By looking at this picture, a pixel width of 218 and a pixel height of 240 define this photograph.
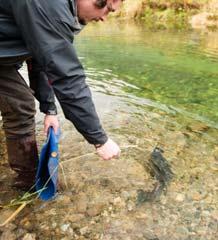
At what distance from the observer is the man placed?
2.31m

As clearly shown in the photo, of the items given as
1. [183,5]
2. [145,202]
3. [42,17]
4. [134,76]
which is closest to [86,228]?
[145,202]

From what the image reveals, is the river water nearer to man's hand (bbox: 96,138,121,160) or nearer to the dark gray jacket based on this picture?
man's hand (bbox: 96,138,121,160)

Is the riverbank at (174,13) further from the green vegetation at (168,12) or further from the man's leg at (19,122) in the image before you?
the man's leg at (19,122)

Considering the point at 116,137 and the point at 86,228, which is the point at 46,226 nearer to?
the point at 86,228

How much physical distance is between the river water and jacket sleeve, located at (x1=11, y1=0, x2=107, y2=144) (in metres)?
0.99

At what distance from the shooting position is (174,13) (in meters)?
19.7

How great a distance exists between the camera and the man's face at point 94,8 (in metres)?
2.62

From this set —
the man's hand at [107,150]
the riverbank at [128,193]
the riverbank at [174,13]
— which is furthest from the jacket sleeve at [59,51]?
the riverbank at [174,13]

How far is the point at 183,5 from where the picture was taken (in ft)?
64.1

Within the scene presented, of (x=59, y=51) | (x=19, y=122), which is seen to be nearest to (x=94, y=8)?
(x=59, y=51)

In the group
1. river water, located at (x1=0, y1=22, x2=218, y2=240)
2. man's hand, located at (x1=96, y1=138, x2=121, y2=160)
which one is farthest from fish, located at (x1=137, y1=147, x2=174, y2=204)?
man's hand, located at (x1=96, y1=138, x2=121, y2=160)

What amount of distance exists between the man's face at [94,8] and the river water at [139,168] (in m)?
1.69

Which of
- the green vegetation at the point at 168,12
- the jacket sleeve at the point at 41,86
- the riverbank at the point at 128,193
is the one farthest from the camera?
the green vegetation at the point at 168,12

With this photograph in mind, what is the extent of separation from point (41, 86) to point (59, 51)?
1.14m
